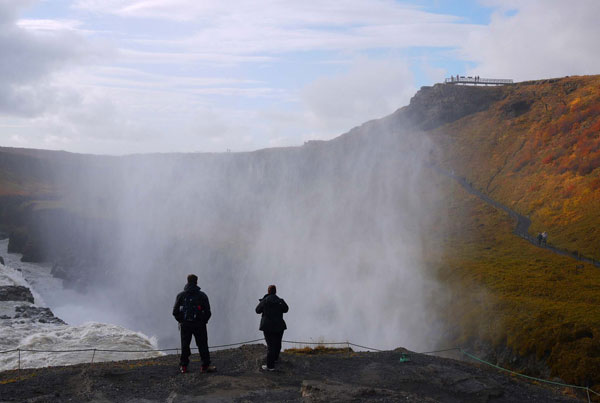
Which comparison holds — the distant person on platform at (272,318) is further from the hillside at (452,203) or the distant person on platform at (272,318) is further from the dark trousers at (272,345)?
the hillside at (452,203)

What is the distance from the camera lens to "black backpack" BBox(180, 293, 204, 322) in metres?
11.0

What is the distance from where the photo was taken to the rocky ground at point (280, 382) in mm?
10148

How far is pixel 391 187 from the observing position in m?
66.5

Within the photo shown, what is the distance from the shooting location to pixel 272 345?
11.9m

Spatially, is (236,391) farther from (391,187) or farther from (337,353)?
(391,187)

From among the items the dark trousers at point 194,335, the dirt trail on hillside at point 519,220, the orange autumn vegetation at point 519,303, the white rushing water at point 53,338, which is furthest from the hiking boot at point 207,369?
the dirt trail on hillside at point 519,220

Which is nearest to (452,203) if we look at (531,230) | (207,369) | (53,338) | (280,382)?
(531,230)

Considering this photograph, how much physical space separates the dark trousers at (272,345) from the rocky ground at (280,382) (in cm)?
32

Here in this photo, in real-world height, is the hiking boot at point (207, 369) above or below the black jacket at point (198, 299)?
below

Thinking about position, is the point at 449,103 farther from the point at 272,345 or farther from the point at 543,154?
the point at 272,345

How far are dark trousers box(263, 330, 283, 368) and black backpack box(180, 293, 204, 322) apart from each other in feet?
5.44

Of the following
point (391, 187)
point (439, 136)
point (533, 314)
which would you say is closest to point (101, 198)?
point (391, 187)

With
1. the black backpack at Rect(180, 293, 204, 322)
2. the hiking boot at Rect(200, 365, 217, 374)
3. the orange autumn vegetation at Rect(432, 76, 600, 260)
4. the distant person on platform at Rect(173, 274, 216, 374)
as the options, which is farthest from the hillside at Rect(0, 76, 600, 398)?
the black backpack at Rect(180, 293, 204, 322)

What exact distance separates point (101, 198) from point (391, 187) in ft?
174
